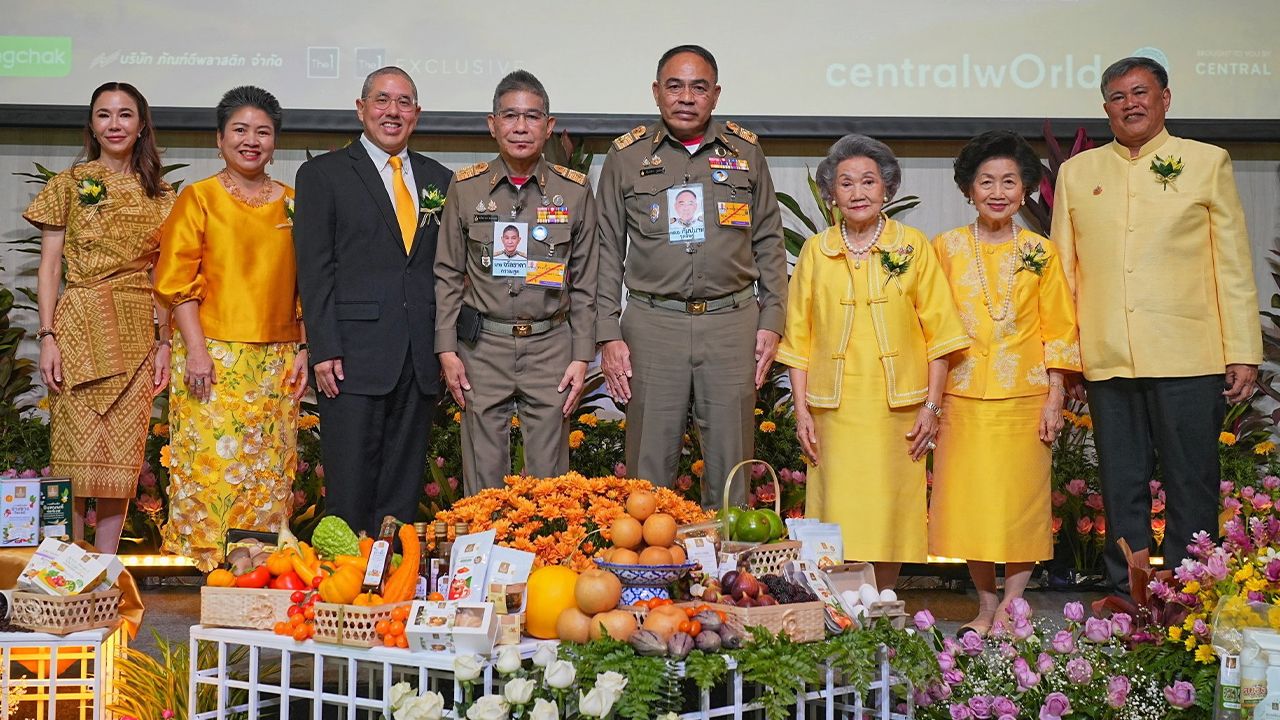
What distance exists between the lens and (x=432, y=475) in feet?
18.1

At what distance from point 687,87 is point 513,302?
3.00 feet

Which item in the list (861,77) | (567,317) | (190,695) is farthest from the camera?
(861,77)

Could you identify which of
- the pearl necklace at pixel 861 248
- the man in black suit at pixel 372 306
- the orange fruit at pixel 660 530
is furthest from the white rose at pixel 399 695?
the pearl necklace at pixel 861 248

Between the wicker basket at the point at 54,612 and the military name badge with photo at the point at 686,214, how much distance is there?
2082mm

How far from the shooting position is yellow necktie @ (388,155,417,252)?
4164mm

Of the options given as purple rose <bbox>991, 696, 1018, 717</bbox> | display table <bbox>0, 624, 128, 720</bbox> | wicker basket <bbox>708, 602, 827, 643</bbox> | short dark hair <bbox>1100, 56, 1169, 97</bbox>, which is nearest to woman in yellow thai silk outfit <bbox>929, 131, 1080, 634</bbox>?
short dark hair <bbox>1100, 56, 1169, 97</bbox>

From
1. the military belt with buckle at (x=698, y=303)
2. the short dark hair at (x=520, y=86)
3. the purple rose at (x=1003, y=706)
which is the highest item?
the short dark hair at (x=520, y=86)

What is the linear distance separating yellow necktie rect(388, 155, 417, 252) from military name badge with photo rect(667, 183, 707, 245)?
0.86 metres

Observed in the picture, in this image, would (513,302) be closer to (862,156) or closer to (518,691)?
(862,156)

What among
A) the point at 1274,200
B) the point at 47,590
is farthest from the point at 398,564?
the point at 1274,200

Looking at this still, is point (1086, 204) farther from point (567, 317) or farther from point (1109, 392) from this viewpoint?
point (567, 317)

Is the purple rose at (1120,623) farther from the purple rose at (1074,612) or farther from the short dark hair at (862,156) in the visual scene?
the short dark hair at (862,156)

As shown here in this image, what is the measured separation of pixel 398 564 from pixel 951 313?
1.93m

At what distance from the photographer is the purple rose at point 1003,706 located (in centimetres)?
288
